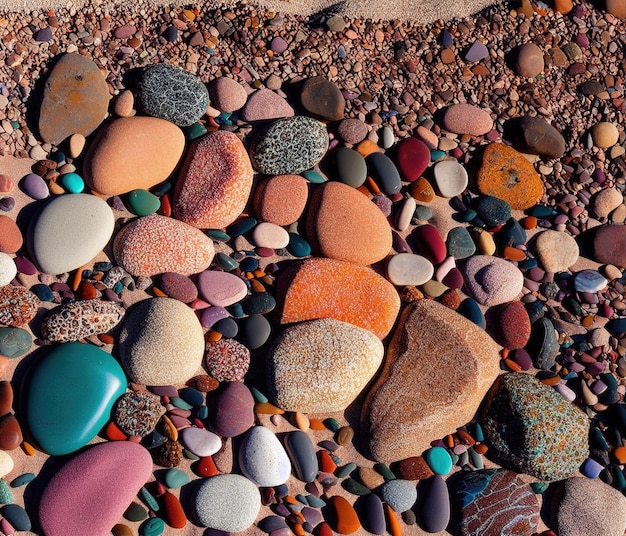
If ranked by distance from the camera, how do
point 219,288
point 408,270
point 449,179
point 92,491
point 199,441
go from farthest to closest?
point 449,179 → point 408,270 → point 219,288 → point 199,441 → point 92,491

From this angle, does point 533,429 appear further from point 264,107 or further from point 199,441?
point 264,107

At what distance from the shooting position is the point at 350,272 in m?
2.61

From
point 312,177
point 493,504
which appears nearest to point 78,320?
point 312,177

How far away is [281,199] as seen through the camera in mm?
2637

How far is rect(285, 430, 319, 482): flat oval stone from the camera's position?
97.7 inches

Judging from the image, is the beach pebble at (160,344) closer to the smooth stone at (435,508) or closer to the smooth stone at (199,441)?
the smooth stone at (199,441)

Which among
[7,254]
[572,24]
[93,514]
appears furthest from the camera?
[572,24]

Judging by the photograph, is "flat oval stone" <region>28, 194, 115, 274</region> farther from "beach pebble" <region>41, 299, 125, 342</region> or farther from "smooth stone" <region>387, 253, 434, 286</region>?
"smooth stone" <region>387, 253, 434, 286</region>

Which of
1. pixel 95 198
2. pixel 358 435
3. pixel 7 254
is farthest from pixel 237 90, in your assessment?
pixel 358 435

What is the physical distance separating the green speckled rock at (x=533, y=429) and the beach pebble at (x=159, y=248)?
129cm

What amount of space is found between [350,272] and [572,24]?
5.30 ft

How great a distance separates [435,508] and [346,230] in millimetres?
1125

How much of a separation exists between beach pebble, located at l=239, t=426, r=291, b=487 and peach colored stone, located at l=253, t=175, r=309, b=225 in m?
0.83

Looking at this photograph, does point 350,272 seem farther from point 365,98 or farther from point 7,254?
point 7,254
